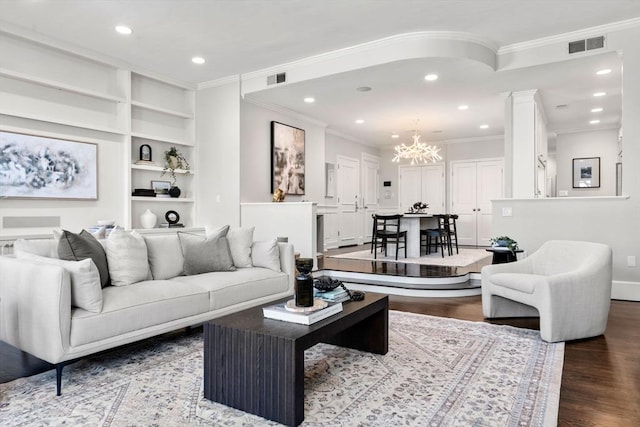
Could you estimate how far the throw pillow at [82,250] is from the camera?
2803 millimetres

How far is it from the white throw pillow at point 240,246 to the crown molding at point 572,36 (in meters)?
3.83

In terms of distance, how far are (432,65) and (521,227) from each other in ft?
7.81

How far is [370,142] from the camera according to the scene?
10.7 metres

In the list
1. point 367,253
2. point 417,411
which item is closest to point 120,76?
point 367,253

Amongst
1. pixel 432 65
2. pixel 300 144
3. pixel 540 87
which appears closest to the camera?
pixel 432 65

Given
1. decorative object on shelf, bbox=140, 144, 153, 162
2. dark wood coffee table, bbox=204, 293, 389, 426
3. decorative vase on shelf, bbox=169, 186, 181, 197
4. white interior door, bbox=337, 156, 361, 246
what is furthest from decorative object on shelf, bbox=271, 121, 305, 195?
dark wood coffee table, bbox=204, 293, 389, 426

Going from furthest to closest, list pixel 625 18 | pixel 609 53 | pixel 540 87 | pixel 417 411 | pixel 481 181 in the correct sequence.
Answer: pixel 481 181 < pixel 540 87 < pixel 609 53 < pixel 625 18 < pixel 417 411

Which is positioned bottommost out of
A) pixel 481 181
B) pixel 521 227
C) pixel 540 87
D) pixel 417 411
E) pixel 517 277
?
pixel 417 411

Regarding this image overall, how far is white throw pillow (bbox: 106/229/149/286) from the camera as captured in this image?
2.99 m

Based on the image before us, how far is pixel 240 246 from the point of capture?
399 cm

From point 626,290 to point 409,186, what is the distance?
6760 mm

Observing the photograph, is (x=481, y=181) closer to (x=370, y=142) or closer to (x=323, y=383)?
(x=370, y=142)

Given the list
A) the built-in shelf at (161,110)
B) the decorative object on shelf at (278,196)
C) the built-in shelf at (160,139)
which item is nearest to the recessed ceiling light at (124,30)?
the built-in shelf at (161,110)

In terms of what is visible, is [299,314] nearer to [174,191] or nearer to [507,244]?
[507,244]
